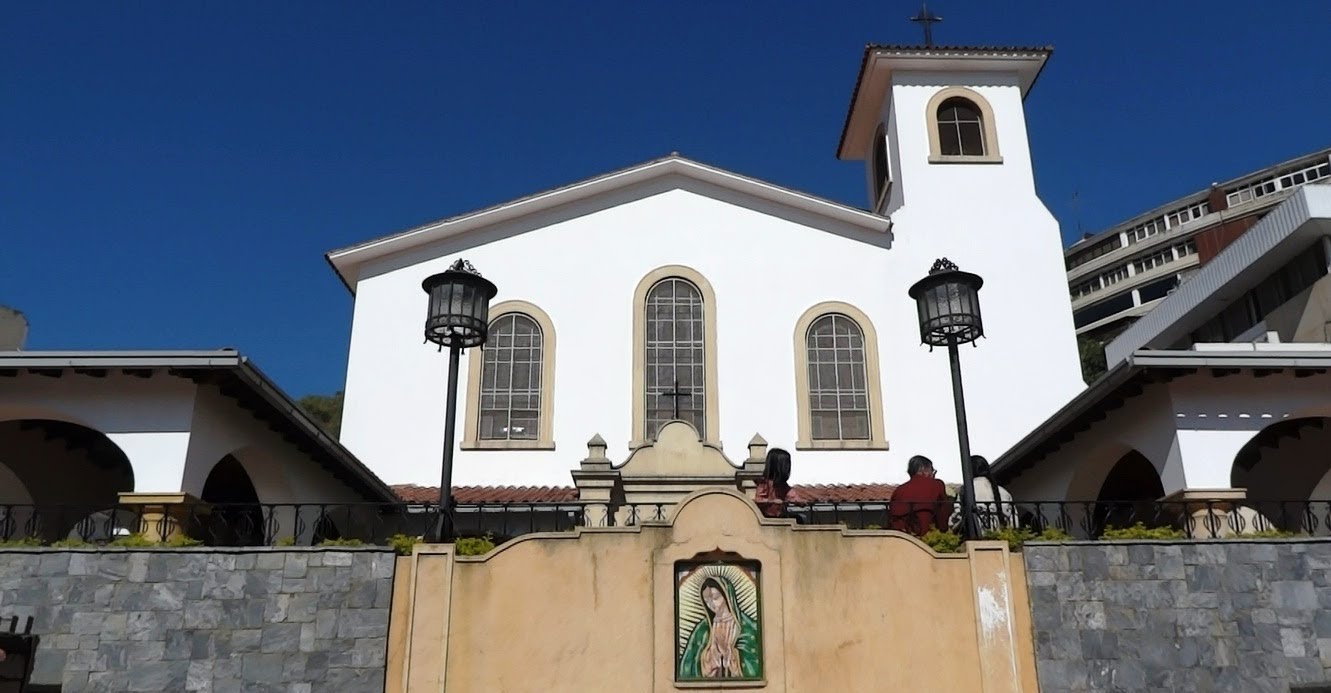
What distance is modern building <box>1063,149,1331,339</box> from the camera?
57.0 metres

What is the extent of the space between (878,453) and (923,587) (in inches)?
298

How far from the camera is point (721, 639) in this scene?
9.88 meters

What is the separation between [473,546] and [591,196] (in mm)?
10419

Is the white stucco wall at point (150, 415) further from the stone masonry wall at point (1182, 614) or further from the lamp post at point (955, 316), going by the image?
the stone masonry wall at point (1182, 614)

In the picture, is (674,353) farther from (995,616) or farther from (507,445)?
(995,616)

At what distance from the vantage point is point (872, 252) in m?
19.4

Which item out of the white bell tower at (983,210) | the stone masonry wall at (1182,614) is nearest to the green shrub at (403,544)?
the stone masonry wall at (1182,614)

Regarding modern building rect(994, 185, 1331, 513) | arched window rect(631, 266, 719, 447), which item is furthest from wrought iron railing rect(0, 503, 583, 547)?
modern building rect(994, 185, 1331, 513)

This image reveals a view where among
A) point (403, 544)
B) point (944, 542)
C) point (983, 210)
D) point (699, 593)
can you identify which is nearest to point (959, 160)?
point (983, 210)

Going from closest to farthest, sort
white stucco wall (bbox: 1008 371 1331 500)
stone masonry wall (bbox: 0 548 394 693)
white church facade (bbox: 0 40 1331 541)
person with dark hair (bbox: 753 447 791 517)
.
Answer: stone masonry wall (bbox: 0 548 394 693)
person with dark hair (bbox: 753 447 791 517)
white stucco wall (bbox: 1008 371 1331 500)
white church facade (bbox: 0 40 1331 541)

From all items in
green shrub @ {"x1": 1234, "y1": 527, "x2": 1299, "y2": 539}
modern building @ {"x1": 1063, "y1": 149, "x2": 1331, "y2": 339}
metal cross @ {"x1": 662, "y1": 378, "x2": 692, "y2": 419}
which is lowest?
green shrub @ {"x1": 1234, "y1": 527, "x2": 1299, "y2": 539}

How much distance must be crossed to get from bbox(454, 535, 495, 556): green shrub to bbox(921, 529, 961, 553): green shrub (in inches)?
170

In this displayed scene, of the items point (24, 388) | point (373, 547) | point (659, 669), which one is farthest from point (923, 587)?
point (24, 388)

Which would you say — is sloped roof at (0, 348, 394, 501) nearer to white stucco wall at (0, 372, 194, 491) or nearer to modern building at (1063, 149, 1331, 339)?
white stucco wall at (0, 372, 194, 491)
